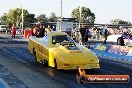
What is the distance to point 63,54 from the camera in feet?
49.3

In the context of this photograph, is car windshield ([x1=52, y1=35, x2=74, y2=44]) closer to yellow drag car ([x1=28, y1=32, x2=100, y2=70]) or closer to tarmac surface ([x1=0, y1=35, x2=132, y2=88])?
yellow drag car ([x1=28, y1=32, x2=100, y2=70])

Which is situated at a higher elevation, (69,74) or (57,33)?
(57,33)

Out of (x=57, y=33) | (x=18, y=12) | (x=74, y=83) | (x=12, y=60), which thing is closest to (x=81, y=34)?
(x=12, y=60)

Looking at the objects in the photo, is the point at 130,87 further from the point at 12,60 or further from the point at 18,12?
the point at 18,12

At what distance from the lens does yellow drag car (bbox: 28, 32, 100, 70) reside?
14.6m

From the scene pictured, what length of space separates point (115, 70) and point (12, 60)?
5.76 metres

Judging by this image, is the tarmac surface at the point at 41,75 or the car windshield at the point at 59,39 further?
the car windshield at the point at 59,39

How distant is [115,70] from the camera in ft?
51.9

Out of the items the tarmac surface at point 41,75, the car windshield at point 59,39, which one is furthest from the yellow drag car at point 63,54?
the tarmac surface at point 41,75

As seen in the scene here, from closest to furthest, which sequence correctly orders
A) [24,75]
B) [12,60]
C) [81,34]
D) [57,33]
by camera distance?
1. [24,75]
2. [57,33]
3. [12,60]
4. [81,34]

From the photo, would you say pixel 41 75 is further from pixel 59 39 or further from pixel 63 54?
pixel 59 39

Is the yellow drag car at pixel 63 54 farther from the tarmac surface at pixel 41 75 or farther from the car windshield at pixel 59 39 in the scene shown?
the tarmac surface at pixel 41 75

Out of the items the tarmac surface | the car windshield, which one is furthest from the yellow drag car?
the tarmac surface

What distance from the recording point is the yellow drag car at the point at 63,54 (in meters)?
14.6
